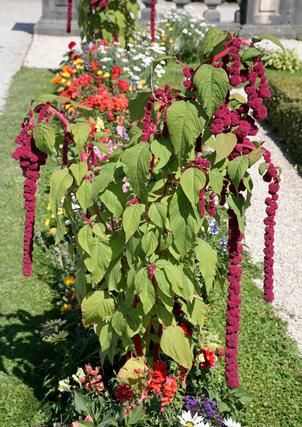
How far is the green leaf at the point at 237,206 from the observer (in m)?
3.09

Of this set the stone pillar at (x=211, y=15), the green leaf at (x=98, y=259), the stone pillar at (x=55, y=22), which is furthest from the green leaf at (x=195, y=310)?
the stone pillar at (x=211, y=15)

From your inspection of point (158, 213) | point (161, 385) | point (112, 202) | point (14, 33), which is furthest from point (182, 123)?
point (14, 33)

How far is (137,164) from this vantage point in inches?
116

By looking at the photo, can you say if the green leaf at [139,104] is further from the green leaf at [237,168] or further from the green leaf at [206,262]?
the green leaf at [206,262]

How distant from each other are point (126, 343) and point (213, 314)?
A: 1806 mm

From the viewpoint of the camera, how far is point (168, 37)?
12.7 m

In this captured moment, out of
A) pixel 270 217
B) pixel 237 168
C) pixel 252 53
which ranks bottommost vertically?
pixel 270 217

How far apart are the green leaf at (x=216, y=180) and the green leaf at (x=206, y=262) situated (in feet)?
1.26

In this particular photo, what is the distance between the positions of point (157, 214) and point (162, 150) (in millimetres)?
285

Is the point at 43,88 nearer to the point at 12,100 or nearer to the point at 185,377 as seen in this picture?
the point at 12,100

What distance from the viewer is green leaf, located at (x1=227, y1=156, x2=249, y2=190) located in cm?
293

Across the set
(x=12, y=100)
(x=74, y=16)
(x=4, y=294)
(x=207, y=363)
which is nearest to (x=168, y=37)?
(x=74, y=16)

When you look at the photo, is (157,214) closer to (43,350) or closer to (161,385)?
(161,385)

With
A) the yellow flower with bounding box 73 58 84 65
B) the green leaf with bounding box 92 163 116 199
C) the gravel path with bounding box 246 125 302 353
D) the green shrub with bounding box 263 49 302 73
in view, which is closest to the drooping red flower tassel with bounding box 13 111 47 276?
the green leaf with bounding box 92 163 116 199
